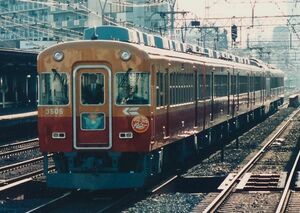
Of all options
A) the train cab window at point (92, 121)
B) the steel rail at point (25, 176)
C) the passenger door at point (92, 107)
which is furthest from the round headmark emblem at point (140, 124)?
the steel rail at point (25, 176)

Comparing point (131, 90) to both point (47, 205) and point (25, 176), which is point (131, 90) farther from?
point (25, 176)

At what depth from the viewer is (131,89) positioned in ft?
41.5

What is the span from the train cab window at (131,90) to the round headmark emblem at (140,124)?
0.27 m

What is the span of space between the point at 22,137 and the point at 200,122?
42.8 ft

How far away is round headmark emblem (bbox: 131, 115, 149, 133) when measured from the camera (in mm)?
12586

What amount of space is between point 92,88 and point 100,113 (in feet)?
1.54

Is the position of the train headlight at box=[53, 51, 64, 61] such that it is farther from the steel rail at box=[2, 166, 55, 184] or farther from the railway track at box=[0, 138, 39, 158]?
the railway track at box=[0, 138, 39, 158]

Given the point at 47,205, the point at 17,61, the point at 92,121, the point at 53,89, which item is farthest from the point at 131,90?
the point at 17,61

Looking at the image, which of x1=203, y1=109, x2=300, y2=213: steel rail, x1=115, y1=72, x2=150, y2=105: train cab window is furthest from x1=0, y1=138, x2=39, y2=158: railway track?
x1=115, y1=72, x2=150, y2=105: train cab window

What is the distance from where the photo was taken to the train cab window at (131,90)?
41.5ft

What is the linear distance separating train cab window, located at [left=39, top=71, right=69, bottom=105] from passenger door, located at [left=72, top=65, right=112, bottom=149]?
0.65 ft

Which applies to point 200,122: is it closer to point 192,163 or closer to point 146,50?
point 192,163

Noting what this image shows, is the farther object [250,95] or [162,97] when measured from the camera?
[250,95]

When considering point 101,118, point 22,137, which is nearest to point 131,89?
point 101,118
